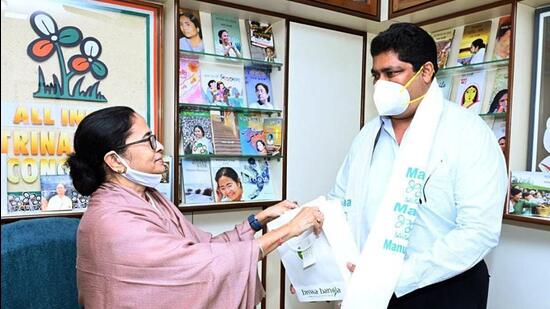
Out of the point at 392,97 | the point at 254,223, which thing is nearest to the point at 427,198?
the point at 392,97

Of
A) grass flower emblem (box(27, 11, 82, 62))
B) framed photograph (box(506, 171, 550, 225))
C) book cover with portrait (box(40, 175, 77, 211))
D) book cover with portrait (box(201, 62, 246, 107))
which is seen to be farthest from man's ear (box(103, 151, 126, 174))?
framed photograph (box(506, 171, 550, 225))

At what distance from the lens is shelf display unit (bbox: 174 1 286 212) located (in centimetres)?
194

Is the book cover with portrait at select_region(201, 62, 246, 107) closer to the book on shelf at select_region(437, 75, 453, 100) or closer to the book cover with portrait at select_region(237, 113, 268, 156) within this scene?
the book cover with portrait at select_region(237, 113, 268, 156)

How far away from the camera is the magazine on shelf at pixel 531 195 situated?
5.40 ft

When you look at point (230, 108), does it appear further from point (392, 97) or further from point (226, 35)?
point (392, 97)

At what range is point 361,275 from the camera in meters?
1.31

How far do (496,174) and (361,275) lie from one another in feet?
1.64

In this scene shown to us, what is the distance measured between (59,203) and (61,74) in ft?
1.60

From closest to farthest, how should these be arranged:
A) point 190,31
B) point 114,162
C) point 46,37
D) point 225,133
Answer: point 114,162 < point 46,37 < point 190,31 < point 225,133

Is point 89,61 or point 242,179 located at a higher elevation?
point 89,61

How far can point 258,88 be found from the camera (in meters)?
2.14

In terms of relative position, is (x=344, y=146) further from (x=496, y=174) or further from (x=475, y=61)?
(x=496, y=174)

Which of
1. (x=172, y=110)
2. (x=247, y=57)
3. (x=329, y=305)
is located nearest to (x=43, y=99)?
(x=172, y=110)

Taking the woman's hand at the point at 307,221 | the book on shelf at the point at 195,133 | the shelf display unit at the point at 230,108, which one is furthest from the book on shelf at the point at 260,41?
the woman's hand at the point at 307,221
